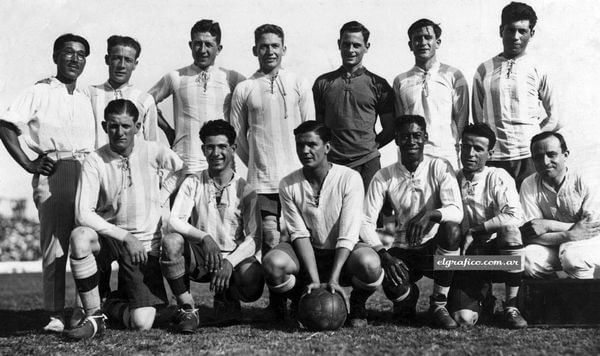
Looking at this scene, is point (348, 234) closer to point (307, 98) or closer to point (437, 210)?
point (437, 210)

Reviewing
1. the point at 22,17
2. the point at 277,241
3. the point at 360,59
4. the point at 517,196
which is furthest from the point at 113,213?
the point at 22,17

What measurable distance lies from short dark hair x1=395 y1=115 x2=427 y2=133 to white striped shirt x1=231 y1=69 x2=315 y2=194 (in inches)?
35.2

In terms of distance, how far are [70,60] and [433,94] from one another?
338 centimetres

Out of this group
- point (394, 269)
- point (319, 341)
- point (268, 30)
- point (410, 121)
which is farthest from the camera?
point (268, 30)

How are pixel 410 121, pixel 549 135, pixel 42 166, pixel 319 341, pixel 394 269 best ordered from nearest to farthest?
pixel 319 341, pixel 394 269, pixel 410 121, pixel 42 166, pixel 549 135

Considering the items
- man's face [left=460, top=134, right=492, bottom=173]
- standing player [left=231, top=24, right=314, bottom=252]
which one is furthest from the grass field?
man's face [left=460, top=134, right=492, bottom=173]

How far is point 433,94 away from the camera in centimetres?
623

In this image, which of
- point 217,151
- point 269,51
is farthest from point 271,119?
point 217,151

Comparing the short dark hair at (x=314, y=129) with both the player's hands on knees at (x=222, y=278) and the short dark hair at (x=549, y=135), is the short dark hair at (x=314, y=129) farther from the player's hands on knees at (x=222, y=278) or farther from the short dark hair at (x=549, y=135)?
the short dark hair at (x=549, y=135)

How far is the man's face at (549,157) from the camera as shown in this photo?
595 cm

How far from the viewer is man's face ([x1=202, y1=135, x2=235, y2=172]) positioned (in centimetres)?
567

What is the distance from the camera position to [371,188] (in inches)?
231

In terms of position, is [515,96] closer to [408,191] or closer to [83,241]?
[408,191]

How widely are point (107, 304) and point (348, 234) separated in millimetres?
2265
